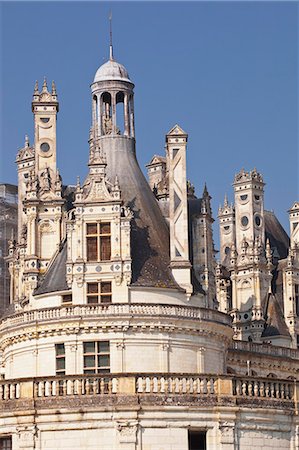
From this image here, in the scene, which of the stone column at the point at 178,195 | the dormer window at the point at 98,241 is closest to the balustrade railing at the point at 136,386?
the dormer window at the point at 98,241

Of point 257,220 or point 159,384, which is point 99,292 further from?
point 257,220

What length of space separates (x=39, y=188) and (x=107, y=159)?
360 cm

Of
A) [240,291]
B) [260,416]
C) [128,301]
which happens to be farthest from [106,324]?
[240,291]

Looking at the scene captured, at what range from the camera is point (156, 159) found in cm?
6397

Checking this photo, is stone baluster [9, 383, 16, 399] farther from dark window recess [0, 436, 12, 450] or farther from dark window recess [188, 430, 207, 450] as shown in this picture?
dark window recess [188, 430, 207, 450]

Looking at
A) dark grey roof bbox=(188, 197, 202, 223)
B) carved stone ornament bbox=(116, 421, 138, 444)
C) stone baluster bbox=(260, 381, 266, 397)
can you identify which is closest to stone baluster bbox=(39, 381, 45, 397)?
carved stone ornament bbox=(116, 421, 138, 444)

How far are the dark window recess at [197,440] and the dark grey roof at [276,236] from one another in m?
42.9

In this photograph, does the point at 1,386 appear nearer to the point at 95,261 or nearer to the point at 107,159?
the point at 95,261

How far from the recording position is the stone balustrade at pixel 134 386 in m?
35.6

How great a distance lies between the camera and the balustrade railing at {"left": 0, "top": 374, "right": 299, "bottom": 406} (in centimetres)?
3559

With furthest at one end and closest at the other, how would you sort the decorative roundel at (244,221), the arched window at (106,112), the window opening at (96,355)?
the decorative roundel at (244,221) < the arched window at (106,112) < the window opening at (96,355)

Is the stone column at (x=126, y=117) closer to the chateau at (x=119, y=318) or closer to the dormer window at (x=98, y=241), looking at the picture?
the chateau at (x=119, y=318)

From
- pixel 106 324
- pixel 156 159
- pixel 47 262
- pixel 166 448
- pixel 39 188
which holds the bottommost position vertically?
pixel 166 448

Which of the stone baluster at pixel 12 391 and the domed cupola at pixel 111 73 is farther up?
the domed cupola at pixel 111 73
